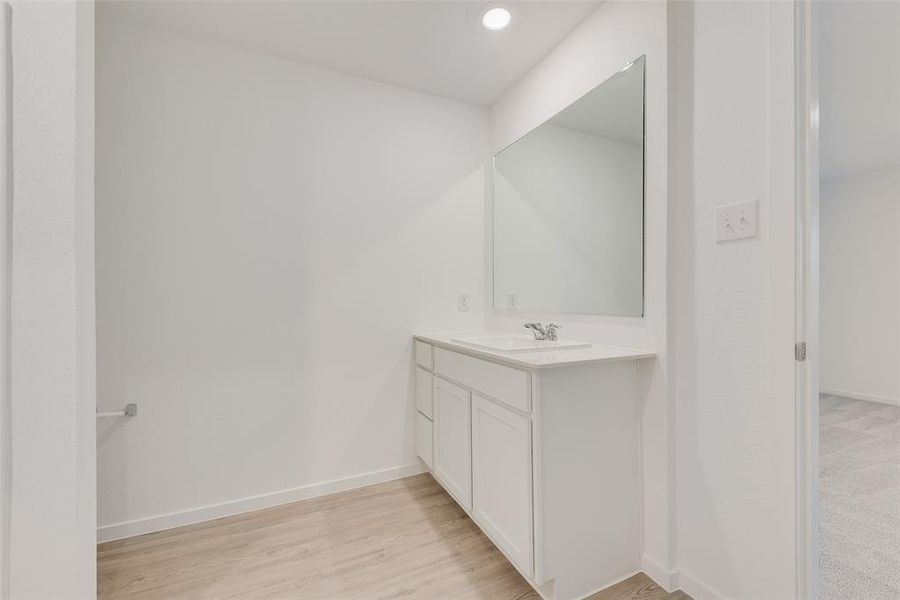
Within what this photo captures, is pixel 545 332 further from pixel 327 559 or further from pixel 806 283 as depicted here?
pixel 327 559

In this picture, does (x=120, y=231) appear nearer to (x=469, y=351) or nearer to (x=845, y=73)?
(x=469, y=351)

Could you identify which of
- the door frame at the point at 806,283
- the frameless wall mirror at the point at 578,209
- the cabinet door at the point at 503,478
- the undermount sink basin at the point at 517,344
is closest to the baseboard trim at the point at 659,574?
the door frame at the point at 806,283

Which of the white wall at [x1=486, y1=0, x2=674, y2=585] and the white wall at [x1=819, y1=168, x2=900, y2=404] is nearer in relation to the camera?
the white wall at [x1=486, y1=0, x2=674, y2=585]

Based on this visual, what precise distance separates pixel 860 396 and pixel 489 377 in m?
4.74

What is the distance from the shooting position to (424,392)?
221cm

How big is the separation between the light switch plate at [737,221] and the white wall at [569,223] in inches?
11.6

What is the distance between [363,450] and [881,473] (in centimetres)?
297

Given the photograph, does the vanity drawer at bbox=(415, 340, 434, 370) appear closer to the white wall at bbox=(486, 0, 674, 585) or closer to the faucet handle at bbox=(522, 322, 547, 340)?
the faucet handle at bbox=(522, 322, 547, 340)

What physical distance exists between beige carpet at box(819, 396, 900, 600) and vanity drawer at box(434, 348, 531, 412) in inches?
50.4

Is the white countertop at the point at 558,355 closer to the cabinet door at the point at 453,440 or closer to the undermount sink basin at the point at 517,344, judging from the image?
the undermount sink basin at the point at 517,344

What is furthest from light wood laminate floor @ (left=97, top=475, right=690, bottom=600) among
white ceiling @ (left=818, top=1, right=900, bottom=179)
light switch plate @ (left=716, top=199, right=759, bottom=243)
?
white ceiling @ (left=818, top=1, right=900, bottom=179)

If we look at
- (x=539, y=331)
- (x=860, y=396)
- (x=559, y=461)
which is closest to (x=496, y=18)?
(x=539, y=331)

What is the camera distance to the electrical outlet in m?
2.48

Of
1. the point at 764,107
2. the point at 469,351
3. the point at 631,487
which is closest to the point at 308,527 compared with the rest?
the point at 469,351
